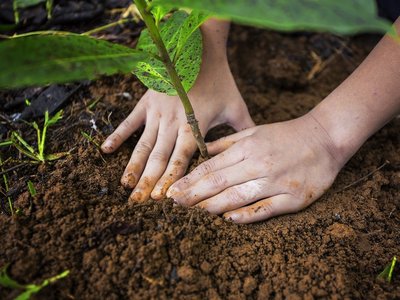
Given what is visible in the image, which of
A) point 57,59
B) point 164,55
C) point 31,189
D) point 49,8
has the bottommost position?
point 31,189

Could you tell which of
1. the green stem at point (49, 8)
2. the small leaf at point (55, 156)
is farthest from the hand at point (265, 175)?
the green stem at point (49, 8)

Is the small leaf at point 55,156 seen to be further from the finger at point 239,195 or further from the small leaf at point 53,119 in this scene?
the finger at point 239,195

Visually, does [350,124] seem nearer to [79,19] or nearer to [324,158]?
[324,158]

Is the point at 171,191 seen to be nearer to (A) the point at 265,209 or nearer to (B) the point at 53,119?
(A) the point at 265,209

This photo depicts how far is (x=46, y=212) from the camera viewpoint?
1161 millimetres

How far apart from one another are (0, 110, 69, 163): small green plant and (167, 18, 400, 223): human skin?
0.44 meters

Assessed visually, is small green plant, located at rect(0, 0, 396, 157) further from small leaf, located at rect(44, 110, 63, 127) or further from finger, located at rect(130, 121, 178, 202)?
small leaf, located at rect(44, 110, 63, 127)

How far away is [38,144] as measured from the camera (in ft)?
4.69

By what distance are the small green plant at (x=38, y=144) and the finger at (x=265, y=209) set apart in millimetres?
600

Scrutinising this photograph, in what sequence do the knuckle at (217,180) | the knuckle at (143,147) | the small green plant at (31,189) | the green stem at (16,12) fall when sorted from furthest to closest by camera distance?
the green stem at (16,12), the knuckle at (143,147), the knuckle at (217,180), the small green plant at (31,189)

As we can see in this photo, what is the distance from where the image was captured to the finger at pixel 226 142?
1.45 metres

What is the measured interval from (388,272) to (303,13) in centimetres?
79

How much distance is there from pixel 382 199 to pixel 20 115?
4.31ft

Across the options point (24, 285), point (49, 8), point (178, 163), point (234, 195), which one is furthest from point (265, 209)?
point (49, 8)
